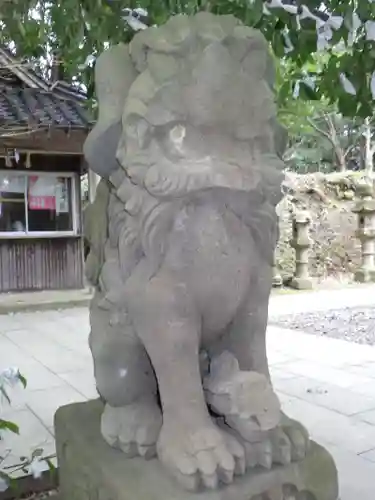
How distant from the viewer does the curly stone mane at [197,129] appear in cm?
99

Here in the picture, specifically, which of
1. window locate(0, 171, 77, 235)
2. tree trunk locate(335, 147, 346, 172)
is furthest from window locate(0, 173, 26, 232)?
tree trunk locate(335, 147, 346, 172)

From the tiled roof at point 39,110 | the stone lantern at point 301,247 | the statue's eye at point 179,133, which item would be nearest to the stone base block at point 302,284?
the stone lantern at point 301,247

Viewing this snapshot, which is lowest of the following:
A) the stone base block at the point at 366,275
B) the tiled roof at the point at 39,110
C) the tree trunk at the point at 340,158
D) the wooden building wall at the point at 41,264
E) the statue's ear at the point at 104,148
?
the stone base block at the point at 366,275

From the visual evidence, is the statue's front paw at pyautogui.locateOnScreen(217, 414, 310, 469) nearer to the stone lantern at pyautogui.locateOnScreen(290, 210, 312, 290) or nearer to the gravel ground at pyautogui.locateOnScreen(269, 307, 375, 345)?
the gravel ground at pyautogui.locateOnScreen(269, 307, 375, 345)

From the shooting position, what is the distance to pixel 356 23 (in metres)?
1.65

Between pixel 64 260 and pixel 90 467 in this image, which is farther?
pixel 64 260

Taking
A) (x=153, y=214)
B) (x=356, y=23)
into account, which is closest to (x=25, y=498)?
(x=153, y=214)

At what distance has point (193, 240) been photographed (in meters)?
1.05

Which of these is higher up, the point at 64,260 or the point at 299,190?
the point at 299,190

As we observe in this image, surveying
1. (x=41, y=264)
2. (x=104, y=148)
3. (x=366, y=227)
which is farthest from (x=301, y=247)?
(x=104, y=148)

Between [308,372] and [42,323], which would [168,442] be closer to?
[308,372]

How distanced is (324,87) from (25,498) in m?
1.84

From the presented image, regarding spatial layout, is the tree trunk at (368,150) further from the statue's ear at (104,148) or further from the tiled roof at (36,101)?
the statue's ear at (104,148)

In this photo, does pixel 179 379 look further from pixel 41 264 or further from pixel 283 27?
pixel 41 264
